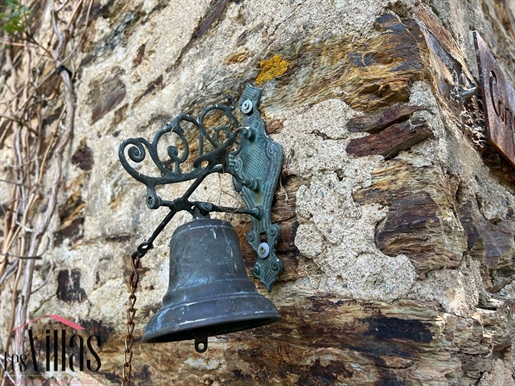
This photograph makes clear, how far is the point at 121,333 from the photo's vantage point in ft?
5.37

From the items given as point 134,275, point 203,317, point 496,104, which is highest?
point 496,104

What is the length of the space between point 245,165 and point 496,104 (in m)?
0.64

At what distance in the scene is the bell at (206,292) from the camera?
1062 mm

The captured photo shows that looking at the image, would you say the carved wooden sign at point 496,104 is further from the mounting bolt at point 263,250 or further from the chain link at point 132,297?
the chain link at point 132,297

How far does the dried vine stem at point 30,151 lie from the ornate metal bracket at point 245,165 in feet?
2.85

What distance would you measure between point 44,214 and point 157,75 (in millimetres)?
679

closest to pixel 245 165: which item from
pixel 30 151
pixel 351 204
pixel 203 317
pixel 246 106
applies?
pixel 246 106

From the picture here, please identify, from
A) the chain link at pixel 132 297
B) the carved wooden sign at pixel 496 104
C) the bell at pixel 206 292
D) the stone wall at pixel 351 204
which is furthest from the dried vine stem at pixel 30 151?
the carved wooden sign at pixel 496 104

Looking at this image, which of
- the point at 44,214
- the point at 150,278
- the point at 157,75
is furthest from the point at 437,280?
the point at 44,214

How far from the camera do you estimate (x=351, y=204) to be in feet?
3.91

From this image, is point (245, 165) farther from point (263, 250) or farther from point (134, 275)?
point (134, 275)

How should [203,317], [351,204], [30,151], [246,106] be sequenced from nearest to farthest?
[203,317], [351,204], [246,106], [30,151]

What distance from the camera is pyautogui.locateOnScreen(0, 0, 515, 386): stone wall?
109 centimetres

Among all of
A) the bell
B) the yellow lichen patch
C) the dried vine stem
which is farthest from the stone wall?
the dried vine stem
